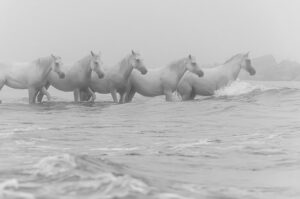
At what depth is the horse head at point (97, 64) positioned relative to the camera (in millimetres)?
18922

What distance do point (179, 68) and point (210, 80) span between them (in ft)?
3.44

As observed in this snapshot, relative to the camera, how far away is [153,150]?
888 centimetres

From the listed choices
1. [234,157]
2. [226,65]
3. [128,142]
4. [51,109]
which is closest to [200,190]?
[234,157]

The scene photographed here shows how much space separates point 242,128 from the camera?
39.4 feet

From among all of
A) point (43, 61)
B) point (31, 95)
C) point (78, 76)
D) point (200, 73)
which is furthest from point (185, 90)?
point (31, 95)

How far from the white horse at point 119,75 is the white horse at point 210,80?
1327 millimetres

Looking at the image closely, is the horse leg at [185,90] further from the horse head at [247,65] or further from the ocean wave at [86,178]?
the ocean wave at [86,178]

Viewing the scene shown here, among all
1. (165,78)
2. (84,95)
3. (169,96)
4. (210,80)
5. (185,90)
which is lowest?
(84,95)

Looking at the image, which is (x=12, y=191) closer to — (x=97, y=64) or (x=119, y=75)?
(x=97, y=64)

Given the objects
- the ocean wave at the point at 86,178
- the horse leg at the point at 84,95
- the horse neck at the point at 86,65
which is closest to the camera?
the ocean wave at the point at 86,178

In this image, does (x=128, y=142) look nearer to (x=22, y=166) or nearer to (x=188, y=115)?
(x=22, y=166)

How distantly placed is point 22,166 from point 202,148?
10.9ft

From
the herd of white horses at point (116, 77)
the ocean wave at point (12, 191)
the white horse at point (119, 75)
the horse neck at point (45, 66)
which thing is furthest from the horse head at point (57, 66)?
the ocean wave at point (12, 191)

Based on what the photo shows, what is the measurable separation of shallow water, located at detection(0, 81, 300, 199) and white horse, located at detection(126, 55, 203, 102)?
1299 millimetres
